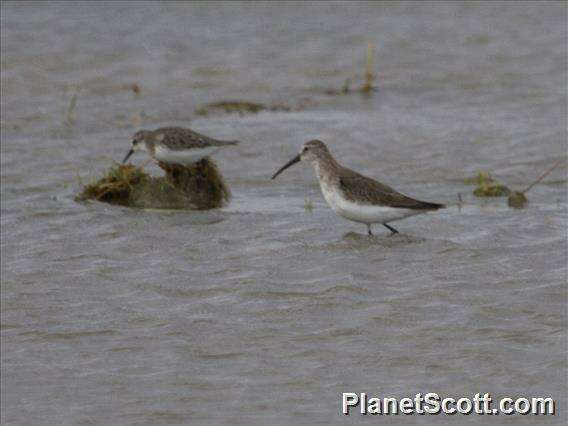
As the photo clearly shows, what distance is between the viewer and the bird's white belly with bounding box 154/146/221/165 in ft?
46.9

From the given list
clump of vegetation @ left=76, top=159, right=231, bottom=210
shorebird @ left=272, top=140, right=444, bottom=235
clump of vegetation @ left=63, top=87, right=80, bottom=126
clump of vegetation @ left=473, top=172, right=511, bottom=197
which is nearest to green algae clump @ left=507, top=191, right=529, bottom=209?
clump of vegetation @ left=473, top=172, right=511, bottom=197

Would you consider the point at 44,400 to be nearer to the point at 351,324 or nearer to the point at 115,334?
the point at 115,334

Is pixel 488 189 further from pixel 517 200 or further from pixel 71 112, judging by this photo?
pixel 71 112

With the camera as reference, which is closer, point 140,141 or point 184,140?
point 184,140

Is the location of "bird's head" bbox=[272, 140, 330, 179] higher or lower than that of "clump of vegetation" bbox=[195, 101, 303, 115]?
higher

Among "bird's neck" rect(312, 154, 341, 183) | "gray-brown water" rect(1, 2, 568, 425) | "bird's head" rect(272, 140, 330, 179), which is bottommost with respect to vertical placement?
"gray-brown water" rect(1, 2, 568, 425)

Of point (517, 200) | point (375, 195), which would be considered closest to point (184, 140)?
point (375, 195)

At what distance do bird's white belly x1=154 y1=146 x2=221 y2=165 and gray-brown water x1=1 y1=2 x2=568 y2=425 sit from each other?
66cm

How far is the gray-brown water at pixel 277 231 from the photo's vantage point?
28.6 ft

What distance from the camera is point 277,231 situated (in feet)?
42.1

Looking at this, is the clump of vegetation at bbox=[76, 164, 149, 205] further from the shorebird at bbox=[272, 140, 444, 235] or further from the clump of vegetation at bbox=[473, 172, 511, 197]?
the clump of vegetation at bbox=[473, 172, 511, 197]

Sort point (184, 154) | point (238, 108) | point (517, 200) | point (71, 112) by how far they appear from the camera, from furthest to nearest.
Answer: point (238, 108) < point (71, 112) < point (184, 154) < point (517, 200)

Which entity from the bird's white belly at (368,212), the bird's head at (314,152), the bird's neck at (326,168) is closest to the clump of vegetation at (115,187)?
the bird's head at (314,152)

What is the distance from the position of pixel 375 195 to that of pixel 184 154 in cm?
251
